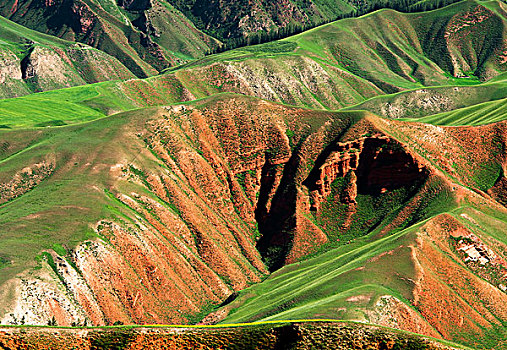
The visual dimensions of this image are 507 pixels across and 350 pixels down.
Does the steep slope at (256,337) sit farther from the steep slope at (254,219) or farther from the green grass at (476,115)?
the green grass at (476,115)

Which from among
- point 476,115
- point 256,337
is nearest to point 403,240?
point 256,337

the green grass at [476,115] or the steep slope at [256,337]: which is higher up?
the green grass at [476,115]

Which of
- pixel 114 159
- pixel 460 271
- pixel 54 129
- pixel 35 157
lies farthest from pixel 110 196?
pixel 460 271

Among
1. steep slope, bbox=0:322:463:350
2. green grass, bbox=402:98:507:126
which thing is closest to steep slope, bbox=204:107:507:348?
green grass, bbox=402:98:507:126

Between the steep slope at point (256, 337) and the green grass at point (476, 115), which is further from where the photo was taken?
the green grass at point (476, 115)

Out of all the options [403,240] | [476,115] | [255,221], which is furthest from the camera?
[476,115]

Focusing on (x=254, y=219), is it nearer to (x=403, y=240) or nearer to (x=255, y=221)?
(x=255, y=221)

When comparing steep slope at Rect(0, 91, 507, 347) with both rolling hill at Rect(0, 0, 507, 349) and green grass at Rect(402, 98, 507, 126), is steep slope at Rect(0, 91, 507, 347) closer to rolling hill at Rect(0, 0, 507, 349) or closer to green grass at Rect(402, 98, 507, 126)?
rolling hill at Rect(0, 0, 507, 349)

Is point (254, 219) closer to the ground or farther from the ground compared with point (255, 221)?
farther from the ground

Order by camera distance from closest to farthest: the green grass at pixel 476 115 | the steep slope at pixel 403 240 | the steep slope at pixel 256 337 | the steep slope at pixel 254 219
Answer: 1. the steep slope at pixel 256 337
2. the steep slope at pixel 403 240
3. the steep slope at pixel 254 219
4. the green grass at pixel 476 115

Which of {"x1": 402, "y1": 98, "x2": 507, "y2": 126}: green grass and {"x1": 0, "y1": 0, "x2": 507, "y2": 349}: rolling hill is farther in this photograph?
{"x1": 402, "y1": 98, "x2": 507, "y2": 126}: green grass

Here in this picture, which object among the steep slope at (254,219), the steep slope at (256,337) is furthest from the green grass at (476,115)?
the steep slope at (256,337)
